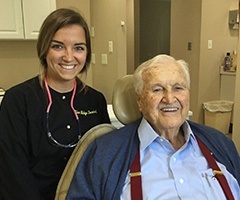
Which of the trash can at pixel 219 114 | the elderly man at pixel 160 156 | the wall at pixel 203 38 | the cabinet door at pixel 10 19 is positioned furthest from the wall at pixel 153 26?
the elderly man at pixel 160 156

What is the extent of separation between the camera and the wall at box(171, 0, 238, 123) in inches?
158

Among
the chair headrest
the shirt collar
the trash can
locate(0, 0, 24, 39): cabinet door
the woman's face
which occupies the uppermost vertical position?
locate(0, 0, 24, 39): cabinet door

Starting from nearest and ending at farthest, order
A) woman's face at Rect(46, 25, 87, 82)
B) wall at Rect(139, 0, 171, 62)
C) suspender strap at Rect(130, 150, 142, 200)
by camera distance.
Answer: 1. suspender strap at Rect(130, 150, 142, 200)
2. woman's face at Rect(46, 25, 87, 82)
3. wall at Rect(139, 0, 171, 62)

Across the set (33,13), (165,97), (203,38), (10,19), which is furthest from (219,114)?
(165,97)

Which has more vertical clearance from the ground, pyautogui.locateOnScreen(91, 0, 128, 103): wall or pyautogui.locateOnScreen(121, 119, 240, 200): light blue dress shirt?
pyautogui.locateOnScreen(91, 0, 128, 103): wall

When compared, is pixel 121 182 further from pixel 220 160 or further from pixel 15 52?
pixel 15 52

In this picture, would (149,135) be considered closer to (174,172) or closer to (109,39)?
(174,172)

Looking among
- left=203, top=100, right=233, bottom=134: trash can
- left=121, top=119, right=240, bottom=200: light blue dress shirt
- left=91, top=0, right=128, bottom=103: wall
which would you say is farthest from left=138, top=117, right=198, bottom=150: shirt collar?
left=203, top=100, right=233, bottom=134: trash can

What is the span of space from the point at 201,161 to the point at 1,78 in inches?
99.9

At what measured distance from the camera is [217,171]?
121cm

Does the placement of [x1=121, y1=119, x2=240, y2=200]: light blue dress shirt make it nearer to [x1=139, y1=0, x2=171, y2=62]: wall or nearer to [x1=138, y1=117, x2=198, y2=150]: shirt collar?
[x1=138, y1=117, x2=198, y2=150]: shirt collar

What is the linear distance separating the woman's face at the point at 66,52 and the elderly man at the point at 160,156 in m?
0.28

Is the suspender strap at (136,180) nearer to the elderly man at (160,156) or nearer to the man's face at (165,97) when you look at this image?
the elderly man at (160,156)

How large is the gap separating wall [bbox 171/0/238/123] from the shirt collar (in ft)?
9.64
